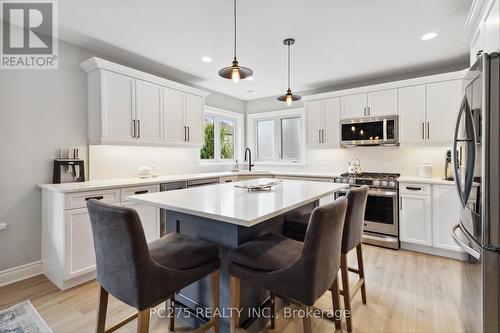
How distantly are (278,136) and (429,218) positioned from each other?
3.10m

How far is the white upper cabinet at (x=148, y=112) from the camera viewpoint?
3.33 m

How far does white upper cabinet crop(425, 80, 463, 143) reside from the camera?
11.1 feet

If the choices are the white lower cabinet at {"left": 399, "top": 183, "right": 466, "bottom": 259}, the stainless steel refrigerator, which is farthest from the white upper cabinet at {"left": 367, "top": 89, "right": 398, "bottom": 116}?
the stainless steel refrigerator

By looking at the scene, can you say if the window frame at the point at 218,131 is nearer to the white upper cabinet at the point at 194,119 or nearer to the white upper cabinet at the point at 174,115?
the white upper cabinet at the point at 194,119

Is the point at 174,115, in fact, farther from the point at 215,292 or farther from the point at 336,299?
the point at 336,299

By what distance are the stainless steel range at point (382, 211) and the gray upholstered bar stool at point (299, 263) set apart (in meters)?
2.39

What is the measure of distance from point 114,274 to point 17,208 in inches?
85.7

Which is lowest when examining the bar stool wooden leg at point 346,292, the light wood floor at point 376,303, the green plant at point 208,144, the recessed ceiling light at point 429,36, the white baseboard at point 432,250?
the light wood floor at point 376,303

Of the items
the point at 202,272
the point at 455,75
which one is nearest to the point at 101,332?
the point at 202,272

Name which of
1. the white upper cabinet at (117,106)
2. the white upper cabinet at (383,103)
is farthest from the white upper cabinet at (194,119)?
the white upper cabinet at (383,103)

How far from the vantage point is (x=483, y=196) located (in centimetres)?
140

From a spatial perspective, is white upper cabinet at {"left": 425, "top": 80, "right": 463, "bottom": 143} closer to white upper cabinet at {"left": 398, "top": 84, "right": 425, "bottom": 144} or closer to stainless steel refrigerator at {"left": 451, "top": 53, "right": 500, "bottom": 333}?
white upper cabinet at {"left": 398, "top": 84, "right": 425, "bottom": 144}

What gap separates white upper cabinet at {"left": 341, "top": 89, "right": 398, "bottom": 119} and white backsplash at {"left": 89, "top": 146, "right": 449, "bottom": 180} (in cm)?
63

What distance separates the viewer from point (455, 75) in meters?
3.33
